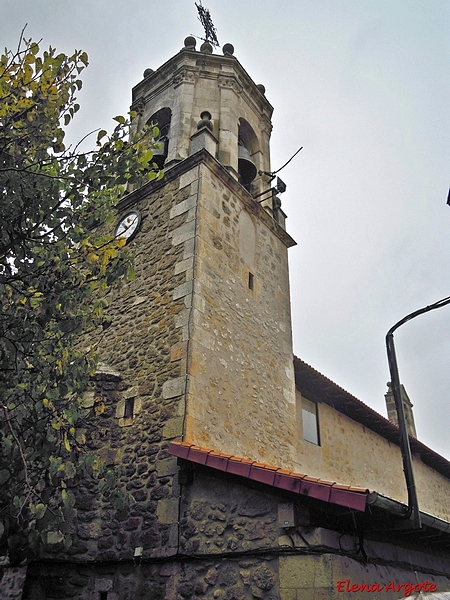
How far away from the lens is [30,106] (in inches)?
175

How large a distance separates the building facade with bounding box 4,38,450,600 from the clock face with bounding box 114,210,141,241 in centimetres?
5

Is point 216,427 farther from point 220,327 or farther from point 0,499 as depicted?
point 0,499

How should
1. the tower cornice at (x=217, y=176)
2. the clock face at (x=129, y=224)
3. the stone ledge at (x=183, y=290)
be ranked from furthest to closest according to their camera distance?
1. the clock face at (x=129, y=224)
2. the tower cornice at (x=217, y=176)
3. the stone ledge at (x=183, y=290)

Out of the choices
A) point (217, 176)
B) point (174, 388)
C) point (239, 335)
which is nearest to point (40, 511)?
point (174, 388)

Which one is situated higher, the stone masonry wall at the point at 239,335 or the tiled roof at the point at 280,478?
the stone masonry wall at the point at 239,335

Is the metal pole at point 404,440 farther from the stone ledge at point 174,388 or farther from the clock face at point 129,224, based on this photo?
the clock face at point 129,224

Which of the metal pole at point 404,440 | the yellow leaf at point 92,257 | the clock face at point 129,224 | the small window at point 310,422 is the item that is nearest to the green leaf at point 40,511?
the yellow leaf at point 92,257

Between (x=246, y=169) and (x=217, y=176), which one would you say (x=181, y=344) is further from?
(x=246, y=169)

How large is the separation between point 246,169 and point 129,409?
20.3 feet

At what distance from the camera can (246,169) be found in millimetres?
11336

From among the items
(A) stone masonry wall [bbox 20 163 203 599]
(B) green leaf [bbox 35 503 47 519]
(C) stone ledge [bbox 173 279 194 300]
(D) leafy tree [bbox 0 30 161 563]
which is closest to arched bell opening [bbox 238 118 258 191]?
(A) stone masonry wall [bbox 20 163 203 599]

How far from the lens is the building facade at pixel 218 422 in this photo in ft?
16.6

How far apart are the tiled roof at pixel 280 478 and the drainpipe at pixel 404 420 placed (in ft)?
2.09

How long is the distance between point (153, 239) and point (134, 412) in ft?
10.2
